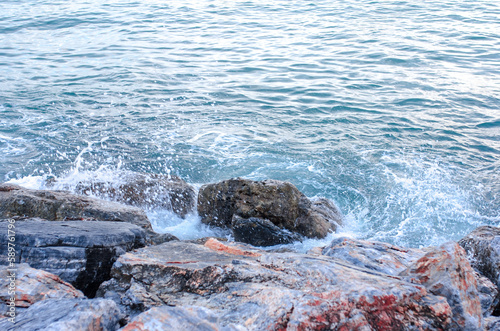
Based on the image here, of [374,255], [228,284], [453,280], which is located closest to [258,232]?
[374,255]

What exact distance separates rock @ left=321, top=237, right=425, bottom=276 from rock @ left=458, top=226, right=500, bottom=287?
541 mm

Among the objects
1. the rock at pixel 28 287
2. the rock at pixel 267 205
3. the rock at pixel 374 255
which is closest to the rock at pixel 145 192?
the rock at pixel 267 205

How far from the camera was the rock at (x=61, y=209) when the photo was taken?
461cm

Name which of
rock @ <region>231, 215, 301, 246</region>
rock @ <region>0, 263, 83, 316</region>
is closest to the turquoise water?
rock @ <region>231, 215, 301, 246</region>

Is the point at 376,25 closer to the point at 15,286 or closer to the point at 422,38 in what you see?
the point at 422,38

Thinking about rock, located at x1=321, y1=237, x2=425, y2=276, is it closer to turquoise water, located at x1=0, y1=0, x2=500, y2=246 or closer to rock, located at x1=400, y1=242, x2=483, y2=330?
rock, located at x1=400, y1=242, x2=483, y2=330

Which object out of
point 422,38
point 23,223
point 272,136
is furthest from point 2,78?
point 422,38

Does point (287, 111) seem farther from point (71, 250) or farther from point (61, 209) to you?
point (71, 250)

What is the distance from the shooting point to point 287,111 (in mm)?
9578

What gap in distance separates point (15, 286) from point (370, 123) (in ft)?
25.8

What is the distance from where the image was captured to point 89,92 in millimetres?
10438

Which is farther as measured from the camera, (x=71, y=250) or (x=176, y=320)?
(x=71, y=250)

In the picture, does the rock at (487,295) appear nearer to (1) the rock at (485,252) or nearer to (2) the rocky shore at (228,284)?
(2) the rocky shore at (228,284)

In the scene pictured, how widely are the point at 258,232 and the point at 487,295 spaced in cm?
259
